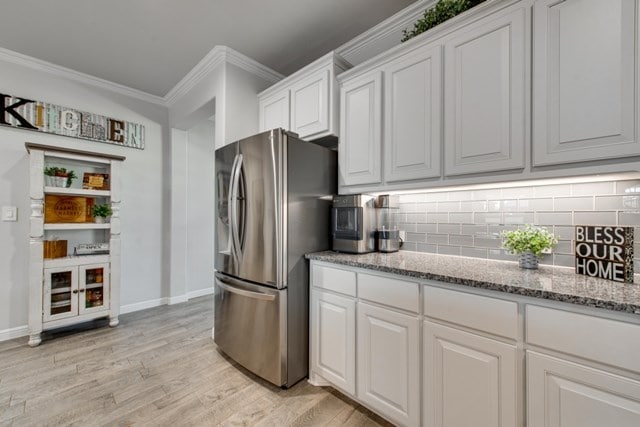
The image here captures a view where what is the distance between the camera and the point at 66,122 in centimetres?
282

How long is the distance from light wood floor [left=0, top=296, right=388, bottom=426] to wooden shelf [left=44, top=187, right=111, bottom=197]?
55.2 inches

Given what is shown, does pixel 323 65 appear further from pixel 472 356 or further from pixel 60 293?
pixel 60 293

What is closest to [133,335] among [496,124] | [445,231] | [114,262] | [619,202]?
[114,262]

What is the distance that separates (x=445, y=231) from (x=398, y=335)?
0.84m

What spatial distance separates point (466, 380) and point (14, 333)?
3.86m

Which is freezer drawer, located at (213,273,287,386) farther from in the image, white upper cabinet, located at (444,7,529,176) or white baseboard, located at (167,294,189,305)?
white baseboard, located at (167,294,189,305)

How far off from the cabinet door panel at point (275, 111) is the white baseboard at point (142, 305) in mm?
2640

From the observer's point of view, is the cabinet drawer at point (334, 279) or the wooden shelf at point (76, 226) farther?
the wooden shelf at point (76, 226)

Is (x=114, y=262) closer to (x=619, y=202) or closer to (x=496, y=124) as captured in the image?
(x=496, y=124)

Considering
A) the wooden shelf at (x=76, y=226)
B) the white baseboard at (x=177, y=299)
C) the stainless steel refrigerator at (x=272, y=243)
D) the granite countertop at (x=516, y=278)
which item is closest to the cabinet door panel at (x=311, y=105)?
the stainless steel refrigerator at (x=272, y=243)

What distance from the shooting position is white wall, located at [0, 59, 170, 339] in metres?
2.53

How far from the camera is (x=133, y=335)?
2619 millimetres

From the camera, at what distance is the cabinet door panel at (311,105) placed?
2.09 m

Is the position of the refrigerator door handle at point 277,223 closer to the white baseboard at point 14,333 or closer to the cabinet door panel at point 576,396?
the cabinet door panel at point 576,396
